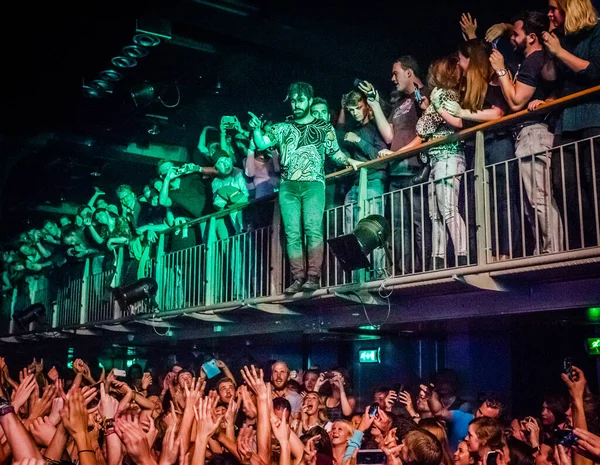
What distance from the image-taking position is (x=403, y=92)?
22.8 ft

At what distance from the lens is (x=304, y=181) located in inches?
280

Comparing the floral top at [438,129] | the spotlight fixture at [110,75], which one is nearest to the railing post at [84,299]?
the spotlight fixture at [110,75]

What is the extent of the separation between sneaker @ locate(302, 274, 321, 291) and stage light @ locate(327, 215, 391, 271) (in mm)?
648

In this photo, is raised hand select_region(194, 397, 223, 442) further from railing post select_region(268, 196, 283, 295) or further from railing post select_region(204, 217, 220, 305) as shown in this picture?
railing post select_region(204, 217, 220, 305)

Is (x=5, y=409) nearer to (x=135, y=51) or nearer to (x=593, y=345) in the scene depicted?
(x=135, y=51)

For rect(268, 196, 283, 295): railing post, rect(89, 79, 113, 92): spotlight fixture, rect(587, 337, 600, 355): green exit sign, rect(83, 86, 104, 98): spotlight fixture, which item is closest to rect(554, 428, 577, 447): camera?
rect(268, 196, 283, 295): railing post

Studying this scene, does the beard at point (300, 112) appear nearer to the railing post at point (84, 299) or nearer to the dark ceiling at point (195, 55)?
the dark ceiling at point (195, 55)

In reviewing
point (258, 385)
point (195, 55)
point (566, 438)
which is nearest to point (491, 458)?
point (566, 438)

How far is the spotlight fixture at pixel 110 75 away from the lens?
977 cm

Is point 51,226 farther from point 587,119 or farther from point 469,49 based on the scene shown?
point 587,119

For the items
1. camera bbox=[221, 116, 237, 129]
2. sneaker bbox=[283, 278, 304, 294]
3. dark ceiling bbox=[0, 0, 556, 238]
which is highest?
dark ceiling bbox=[0, 0, 556, 238]

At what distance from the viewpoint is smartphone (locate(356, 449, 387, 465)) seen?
14.9 feet

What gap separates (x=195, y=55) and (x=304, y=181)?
416 cm

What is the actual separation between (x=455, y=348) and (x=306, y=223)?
414 cm
